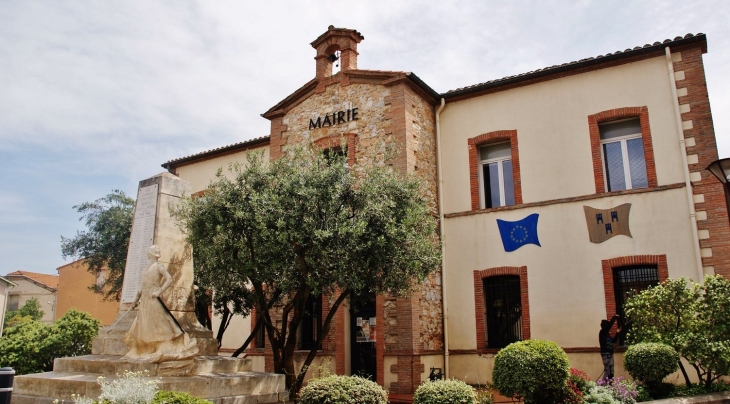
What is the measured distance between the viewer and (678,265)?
42.8 feet

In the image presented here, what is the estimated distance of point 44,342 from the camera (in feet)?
46.6

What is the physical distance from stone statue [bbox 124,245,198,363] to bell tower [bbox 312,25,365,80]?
956 cm

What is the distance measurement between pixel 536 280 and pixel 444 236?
2.57 m

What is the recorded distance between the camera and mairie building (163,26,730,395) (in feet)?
44.2

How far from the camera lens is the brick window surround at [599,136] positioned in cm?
1382

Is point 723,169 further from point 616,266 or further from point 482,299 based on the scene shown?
point 482,299

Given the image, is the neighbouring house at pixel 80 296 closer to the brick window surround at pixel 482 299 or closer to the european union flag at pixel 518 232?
the brick window surround at pixel 482 299

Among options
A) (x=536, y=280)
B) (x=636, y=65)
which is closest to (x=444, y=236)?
(x=536, y=280)

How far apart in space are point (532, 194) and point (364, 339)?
570 centimetres

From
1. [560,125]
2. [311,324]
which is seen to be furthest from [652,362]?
[311,324]

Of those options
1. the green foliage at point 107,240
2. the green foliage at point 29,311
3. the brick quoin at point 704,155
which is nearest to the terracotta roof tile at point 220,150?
the green foliage at point 107,240

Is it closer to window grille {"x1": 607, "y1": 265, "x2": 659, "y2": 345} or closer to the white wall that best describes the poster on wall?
the white wall

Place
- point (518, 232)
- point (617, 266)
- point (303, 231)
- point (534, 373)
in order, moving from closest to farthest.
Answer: point (534, 373) → point (303, 231) → point (617, 266) → point (518, 232)

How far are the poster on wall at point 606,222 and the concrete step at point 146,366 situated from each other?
8655 millimetres
